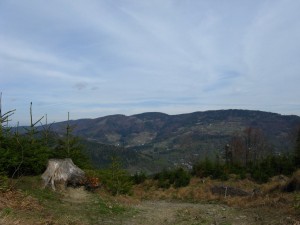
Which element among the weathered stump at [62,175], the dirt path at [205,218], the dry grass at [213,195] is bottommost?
the dry grass at [213,195]

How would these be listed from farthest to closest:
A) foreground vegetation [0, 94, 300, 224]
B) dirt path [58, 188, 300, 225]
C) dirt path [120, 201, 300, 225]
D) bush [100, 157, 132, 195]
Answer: bush [100, 157, 132, 195] < dirt path [120, 201, 300, 225] < dirt path [58, 188, 300, 225] < foreground vegetation [0, 94, 300, 224]

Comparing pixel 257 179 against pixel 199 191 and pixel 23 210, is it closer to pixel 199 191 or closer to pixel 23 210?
pixel 199 191

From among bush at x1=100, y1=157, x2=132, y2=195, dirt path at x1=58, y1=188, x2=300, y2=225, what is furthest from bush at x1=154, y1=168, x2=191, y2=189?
dirt path at x1=58, y1=188, x2=300, y2=225

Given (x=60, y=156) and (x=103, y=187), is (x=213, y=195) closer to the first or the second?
(x=103, y=187)

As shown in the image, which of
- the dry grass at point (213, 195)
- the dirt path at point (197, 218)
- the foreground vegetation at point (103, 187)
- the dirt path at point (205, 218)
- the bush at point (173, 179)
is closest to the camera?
the foreground vegetation at point (103, 187)

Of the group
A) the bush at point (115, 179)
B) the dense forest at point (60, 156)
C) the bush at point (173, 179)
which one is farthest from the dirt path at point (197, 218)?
the bush at point (173, 179)

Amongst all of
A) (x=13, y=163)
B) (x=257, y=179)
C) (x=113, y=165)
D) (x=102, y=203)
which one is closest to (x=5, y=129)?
(x=13, y=163)

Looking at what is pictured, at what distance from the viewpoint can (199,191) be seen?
34.8m

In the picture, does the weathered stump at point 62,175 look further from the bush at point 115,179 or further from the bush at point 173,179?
the bush at point 173,179

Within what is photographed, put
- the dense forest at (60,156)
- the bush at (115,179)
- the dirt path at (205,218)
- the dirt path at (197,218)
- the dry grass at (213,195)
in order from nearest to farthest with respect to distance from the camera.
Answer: the dirt path at (197,218) → the dirt path at (205,218) → the dense forest at (60,156) → the dry grass at (213,195) → the bush at (115,179)

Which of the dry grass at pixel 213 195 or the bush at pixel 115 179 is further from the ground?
the bush at pixel 115 179

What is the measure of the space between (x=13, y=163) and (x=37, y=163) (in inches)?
116

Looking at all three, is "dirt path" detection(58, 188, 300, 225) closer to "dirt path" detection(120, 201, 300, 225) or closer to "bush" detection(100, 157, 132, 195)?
"dirt path" detection(120, 201, 300, 225)

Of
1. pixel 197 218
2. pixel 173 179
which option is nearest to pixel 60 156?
pixel 197 218
